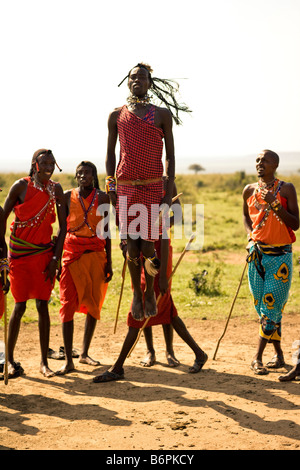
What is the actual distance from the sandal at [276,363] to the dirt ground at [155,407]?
0.10 m

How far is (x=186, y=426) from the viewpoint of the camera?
510cm

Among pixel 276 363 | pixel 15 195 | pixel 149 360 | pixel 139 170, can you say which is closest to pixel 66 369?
pixel 149 360

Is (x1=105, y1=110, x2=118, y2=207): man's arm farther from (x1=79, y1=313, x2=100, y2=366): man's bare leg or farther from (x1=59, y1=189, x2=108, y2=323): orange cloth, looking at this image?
→ (x1=79, y1=313, x2=100, y2=366): man's bare leg

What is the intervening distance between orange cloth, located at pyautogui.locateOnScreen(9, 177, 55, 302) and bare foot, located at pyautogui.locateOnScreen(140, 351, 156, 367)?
129cm

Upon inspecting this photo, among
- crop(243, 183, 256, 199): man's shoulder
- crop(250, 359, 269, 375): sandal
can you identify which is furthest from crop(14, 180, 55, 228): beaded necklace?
crop(250, 359, 269, 375): sandal

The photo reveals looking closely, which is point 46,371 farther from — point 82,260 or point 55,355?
point 82,260

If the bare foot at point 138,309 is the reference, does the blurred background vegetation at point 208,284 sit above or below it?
below

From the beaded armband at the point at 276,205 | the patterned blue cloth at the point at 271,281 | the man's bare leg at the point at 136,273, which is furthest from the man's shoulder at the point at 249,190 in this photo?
the man's bare leg at the point at 136,273

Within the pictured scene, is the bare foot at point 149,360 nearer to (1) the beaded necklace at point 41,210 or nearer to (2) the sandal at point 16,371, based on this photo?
(2) the sandal at point 16,371

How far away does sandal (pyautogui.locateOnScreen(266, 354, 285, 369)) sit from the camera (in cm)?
675

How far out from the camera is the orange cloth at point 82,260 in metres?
6.86

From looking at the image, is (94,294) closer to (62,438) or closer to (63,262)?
(63,262)
